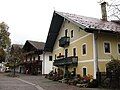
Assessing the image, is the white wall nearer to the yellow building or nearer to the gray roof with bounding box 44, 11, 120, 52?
the gray roof with bounding box 44, 11, 120, 52

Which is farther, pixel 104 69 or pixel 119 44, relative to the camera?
pixel 119 44

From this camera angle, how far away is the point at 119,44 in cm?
2948

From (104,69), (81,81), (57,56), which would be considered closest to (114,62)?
(104,69)

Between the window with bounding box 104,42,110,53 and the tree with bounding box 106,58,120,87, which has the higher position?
the window with bounding box 104,42,110,53

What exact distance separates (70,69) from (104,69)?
24.9 ft

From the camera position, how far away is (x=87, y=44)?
28875 mm

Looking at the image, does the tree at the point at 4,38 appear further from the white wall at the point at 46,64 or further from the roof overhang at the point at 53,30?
the roof overhang at the point at 53,30

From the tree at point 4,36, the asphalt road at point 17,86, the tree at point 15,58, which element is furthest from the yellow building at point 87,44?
the tree at point 4,36

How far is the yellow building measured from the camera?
27047 millimetres

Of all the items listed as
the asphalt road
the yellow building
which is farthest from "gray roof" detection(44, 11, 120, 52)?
the asphalt road

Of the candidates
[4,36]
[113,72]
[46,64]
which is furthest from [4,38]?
[113,72]

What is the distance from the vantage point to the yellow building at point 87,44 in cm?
2705

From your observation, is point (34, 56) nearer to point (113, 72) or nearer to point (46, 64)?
point (46, 64)

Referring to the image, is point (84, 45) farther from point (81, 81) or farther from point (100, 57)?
point (81, 81)
